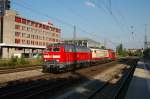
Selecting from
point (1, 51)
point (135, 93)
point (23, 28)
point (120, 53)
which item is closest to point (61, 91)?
point (135, 93)

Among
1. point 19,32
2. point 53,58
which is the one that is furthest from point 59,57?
point 19,32

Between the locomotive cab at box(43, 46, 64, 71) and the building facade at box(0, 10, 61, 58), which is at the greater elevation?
the building facade at box(0, 10, 61, 58)

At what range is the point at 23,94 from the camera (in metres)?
13.5

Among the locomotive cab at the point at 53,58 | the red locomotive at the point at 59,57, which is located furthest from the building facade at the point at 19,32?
the locomotive cab at the point at 53,58

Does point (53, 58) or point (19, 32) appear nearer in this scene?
point (53, 58)

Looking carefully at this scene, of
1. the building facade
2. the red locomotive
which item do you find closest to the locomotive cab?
the red locomotive

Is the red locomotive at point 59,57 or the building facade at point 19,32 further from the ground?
the building facade at point 19,32

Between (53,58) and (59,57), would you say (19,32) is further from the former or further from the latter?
(59,57)

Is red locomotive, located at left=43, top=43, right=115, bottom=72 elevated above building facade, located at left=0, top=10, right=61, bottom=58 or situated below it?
below

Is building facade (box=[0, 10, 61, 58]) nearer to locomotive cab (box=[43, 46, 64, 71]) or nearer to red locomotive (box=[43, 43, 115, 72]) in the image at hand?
red locomotive (box=[43, 43, 115, 72])

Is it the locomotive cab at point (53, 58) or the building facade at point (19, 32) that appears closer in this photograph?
the locomotive cab at point (53, 58)

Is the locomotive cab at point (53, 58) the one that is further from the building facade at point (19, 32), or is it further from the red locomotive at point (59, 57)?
the building facade at point (19, 32)

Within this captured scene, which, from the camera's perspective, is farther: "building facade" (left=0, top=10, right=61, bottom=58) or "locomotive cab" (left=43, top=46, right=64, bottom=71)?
"building facade" (left=0, top=10, right=61, bottom=58)

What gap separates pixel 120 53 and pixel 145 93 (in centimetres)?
12967
